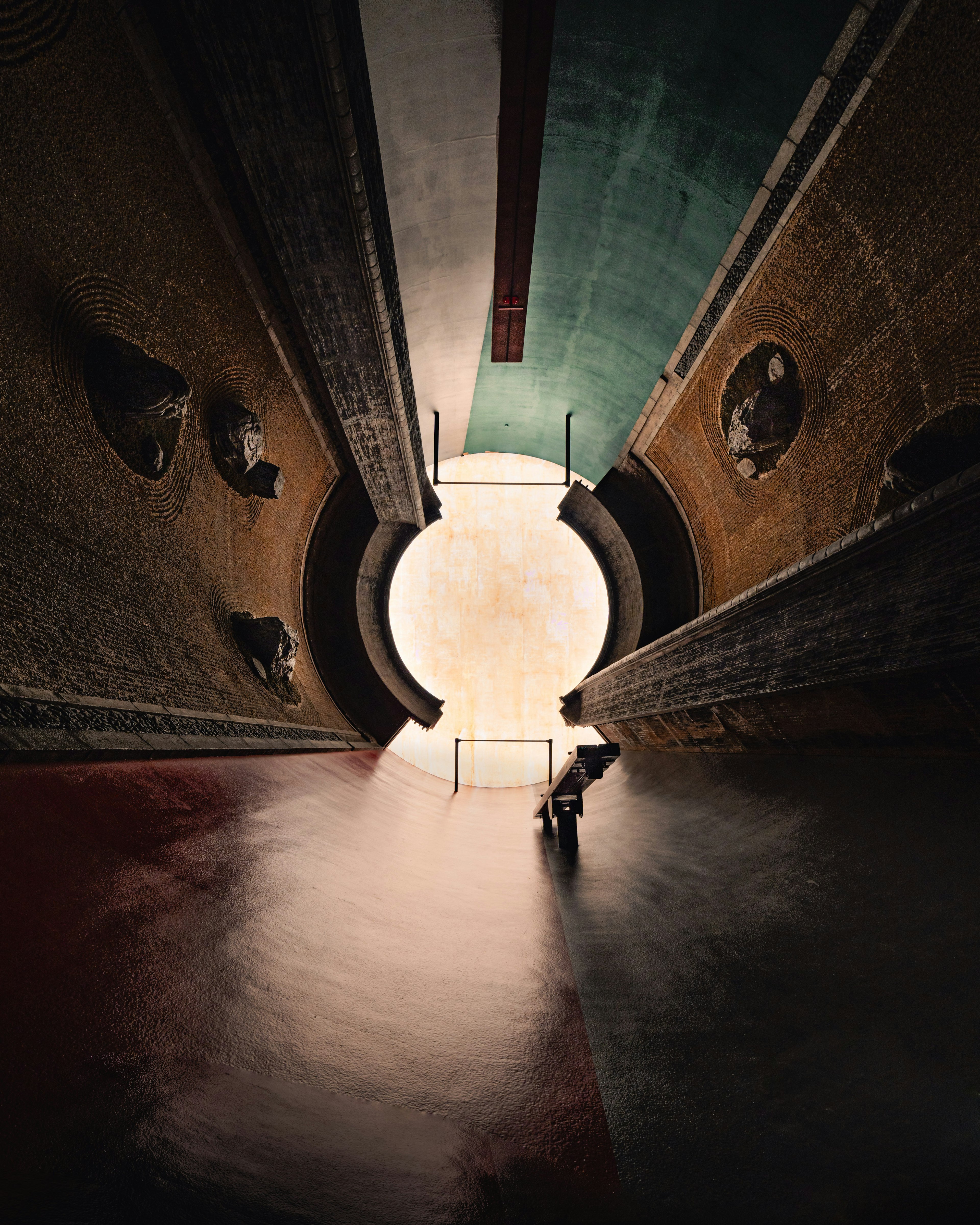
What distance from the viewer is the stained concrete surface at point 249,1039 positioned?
1.11m

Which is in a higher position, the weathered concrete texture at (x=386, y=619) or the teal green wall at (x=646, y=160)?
the teal green wall at (x=646, y=160)

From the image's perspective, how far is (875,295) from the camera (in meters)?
4.54

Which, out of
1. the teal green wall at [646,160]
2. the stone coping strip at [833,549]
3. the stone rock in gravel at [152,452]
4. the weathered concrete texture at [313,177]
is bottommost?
the stone coping strip at [833,549]

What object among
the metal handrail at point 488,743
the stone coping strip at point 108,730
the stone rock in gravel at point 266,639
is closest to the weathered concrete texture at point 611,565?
the metal handrail at point 488,743

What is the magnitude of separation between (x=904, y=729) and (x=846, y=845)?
2.26 feet

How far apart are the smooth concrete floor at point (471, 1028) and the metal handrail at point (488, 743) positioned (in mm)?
8530

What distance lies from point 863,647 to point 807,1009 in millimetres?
1800

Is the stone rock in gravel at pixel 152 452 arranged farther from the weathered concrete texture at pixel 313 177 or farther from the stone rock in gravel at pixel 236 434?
the weathered concrete texture at pixel 313 177

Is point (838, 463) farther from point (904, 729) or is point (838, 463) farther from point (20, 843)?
point (20, 843)

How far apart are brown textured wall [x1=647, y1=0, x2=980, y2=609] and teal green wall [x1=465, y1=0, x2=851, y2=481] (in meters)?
0.54

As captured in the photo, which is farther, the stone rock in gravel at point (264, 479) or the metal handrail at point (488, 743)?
the metal handrail at point (488, 743)

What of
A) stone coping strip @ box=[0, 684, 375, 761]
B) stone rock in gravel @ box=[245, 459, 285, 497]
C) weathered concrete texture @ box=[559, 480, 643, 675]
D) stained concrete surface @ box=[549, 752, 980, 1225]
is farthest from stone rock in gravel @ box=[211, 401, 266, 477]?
weathered concrete texture @ box=[559, 480, 643, 675]

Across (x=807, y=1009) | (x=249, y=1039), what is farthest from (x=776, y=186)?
(x=249, y=1039)

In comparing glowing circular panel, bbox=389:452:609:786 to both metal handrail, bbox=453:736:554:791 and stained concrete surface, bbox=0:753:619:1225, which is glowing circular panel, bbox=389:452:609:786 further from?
stained concrete surface, bbox=0:753:619:1225
